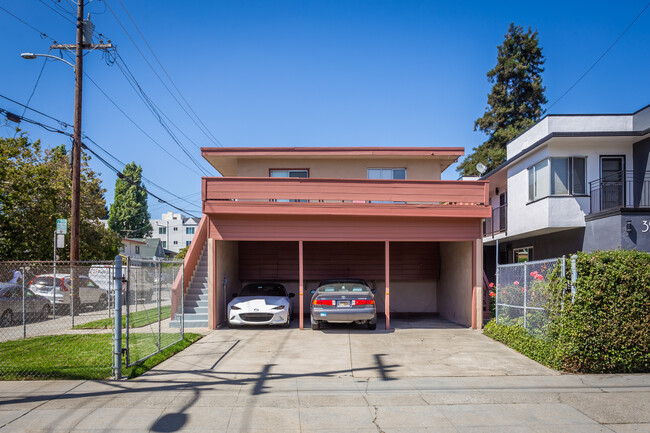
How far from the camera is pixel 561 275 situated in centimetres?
850

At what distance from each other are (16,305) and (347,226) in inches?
333

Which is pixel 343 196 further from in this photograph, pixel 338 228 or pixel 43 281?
pixel 43 281

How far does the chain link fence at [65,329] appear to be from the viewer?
313 inches

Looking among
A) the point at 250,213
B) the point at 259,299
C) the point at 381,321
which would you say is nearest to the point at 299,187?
the point at 250,213

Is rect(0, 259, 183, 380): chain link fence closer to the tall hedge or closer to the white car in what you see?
the white car

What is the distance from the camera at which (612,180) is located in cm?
1501

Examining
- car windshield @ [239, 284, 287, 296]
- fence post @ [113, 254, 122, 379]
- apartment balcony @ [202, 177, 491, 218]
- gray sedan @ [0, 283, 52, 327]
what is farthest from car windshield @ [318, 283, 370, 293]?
gray sedan @ [0, 283, 52, 327]

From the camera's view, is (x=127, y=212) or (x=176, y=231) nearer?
(x=127, y=212)

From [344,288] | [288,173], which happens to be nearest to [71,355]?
[344,288]

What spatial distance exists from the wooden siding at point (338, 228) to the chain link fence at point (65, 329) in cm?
196

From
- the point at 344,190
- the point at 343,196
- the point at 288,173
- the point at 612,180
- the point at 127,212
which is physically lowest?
the point at 343,196

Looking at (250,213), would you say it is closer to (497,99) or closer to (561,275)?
(561,275)

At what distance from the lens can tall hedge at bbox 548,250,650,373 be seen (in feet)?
26.4

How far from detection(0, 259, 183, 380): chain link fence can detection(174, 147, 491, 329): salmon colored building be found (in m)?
1.55
